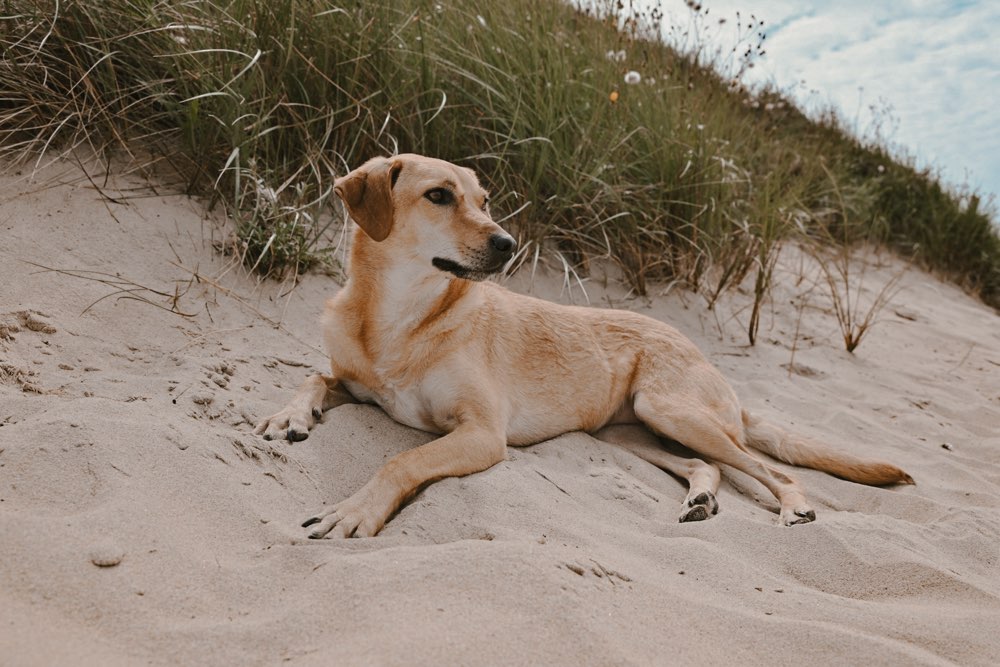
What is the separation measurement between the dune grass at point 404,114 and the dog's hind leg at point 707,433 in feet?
6.36

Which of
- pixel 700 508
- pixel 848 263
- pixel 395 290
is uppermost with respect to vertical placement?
pixel 848 263

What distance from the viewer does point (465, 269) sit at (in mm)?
3250

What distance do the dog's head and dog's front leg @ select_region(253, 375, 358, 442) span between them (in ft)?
2.34

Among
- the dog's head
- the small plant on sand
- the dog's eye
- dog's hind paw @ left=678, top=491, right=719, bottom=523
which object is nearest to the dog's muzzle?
the dog's head

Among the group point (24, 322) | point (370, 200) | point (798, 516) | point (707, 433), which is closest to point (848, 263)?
point (707, 433)

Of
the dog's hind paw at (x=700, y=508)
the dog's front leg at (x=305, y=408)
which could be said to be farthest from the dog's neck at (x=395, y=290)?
the dog's hind paw at (x=700, y=508)

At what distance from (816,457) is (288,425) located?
8.59ft

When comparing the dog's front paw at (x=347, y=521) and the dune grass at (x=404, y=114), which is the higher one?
the dune grass at (x=404, y=114)

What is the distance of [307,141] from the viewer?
5191mm

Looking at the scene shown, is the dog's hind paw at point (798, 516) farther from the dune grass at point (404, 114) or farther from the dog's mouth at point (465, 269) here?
the dune grass at point (404, 114)

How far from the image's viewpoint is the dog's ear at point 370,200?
10.8ft

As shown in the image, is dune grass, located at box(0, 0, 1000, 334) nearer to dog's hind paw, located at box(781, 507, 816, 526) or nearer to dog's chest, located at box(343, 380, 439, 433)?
dog's chest, located at box(343, 380, 439, 433)

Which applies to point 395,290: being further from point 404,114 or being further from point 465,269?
point 404,114

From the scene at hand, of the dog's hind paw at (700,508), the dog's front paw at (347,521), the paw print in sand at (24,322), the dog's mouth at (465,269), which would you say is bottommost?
the paw print in sand at (24,322)
